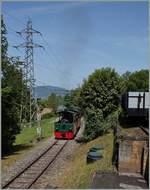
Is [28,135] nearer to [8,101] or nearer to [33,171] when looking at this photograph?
[8,101]

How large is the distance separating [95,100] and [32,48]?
22738 millimetres

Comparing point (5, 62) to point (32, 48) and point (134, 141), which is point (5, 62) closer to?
point (134, 141)

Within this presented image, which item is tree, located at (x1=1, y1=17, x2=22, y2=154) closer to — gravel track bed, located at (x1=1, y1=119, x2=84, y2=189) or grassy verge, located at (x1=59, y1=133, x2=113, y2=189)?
gravel track bed, located at (x1=1, y1=119, x2=84, y2=189)

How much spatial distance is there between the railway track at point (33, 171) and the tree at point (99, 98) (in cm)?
326

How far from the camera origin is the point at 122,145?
669 inches

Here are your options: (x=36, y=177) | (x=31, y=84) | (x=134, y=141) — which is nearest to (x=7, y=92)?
(x=36, y=177)

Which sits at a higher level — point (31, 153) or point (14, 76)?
point (14, 76)

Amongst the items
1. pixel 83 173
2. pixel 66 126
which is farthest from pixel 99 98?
pixel 83 173

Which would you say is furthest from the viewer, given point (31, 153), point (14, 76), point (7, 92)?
point (14, 76)

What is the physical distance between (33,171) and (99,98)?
1327 centimetres

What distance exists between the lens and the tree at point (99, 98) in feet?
108

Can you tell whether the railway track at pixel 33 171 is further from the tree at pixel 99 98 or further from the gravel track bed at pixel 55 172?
the tree at pixel 99 98

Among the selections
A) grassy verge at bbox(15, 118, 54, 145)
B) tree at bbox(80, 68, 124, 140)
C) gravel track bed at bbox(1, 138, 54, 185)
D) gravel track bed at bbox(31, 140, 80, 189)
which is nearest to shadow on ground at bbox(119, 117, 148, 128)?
gravel track bed at bbox(31, 140, 80, 189)

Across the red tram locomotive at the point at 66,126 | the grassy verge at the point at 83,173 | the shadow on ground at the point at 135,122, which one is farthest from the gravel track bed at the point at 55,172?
the red tram locomotive at the point at 66,126
